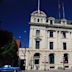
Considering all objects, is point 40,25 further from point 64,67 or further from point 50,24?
point 64,67

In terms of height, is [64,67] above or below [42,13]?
below

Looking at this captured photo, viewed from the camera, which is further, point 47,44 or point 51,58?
point 51,58

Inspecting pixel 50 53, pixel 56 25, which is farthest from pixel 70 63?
pixel 56 25

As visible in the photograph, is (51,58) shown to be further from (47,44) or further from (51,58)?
(47,44)

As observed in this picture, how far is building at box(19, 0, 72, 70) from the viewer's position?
207 feet

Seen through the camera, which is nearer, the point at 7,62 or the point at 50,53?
the point at 7,62

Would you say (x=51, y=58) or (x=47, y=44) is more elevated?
(x=47, y=44)

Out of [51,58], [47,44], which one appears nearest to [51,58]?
[51,58]

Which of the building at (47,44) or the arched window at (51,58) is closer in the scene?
the building at (47,44)

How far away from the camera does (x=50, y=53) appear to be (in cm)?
6456

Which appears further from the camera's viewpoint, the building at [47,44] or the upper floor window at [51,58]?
the upper floor window at [51,58]

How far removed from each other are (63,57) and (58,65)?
9.61 ft

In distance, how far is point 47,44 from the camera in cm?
6438

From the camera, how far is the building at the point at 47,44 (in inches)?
2482
